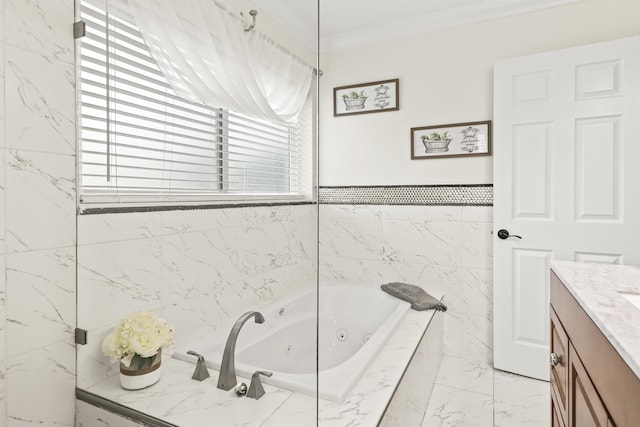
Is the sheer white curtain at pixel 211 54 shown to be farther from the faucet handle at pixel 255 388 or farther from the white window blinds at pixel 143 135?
the faucet handle at pixel 255 388

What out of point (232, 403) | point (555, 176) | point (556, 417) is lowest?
point (556, 417)

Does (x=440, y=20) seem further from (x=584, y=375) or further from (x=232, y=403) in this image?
(x=232, y=403)

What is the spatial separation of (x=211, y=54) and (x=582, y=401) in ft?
4.81

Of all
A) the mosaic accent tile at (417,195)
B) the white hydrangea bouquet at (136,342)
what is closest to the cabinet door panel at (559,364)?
the mosaic accent tile at (417,195)

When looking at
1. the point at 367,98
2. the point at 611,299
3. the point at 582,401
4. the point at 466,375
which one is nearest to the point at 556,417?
the point at 582,401

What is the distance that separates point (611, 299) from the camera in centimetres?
101

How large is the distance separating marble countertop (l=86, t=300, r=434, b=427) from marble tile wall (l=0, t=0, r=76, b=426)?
16cm

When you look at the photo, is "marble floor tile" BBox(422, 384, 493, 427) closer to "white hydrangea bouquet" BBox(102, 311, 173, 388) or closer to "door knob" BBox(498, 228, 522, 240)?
"door knob" BBox(498, 228, 522, 240)

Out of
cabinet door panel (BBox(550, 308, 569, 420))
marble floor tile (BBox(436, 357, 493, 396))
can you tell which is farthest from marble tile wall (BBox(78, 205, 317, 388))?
marble floor tile (BBox(436, 357, 493, 396))

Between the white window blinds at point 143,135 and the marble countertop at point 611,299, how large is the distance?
1.01m

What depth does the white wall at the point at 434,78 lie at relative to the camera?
148cm

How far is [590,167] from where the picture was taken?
1945 millimetres

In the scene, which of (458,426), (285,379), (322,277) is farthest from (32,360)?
(458,426)

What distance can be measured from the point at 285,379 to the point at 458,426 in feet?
3.55
